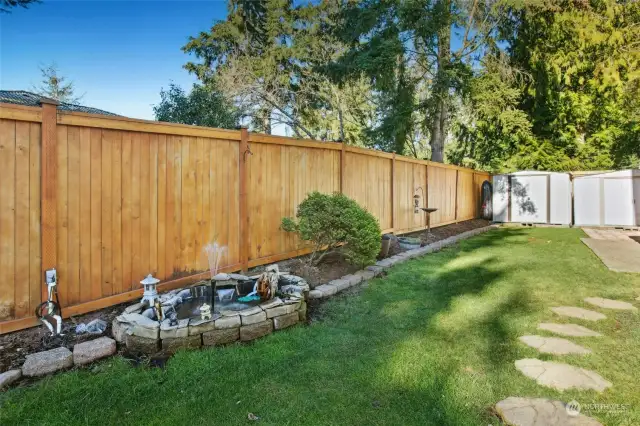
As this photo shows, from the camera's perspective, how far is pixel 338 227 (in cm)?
431

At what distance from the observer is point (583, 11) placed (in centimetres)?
1253

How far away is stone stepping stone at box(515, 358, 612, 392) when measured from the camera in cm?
205

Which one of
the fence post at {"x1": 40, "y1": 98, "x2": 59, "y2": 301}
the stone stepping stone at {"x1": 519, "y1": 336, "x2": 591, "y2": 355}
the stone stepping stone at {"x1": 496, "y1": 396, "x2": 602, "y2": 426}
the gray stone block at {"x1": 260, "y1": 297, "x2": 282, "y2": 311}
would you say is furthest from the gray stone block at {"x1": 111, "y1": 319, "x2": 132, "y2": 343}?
the stone stepping stone at {"x1": 519, "y1": 336, "x2": 591, "y2": 355}

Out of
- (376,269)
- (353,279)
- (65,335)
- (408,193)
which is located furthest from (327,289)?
(408,193)

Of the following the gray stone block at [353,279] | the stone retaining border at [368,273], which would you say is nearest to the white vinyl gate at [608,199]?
the stone retaining border at [368,273]

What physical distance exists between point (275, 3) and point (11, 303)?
17628mm

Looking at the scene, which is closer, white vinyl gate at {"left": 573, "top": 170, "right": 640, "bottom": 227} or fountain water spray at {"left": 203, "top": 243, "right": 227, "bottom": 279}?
fountain water spray at {"left": 203, "top": 243, "right": 227, "bottom": 279}

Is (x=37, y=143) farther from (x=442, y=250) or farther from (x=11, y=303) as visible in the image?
(x=442, y=250)

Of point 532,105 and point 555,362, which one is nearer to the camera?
point 555,362

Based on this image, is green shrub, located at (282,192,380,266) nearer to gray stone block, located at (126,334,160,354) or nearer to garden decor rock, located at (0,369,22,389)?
gray stone block, located at (126,334,160,354)

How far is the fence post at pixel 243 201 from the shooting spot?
4.17m

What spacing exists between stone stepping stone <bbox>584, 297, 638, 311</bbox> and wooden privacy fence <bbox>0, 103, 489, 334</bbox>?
3.37m

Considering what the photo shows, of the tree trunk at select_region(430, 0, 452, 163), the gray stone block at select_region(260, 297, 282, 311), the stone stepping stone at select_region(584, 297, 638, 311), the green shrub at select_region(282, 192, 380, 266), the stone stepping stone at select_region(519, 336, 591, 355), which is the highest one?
the tree trunk at select_region(430, 0, 452, 163)

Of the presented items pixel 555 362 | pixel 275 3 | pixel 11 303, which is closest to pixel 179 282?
pixel 11 303
